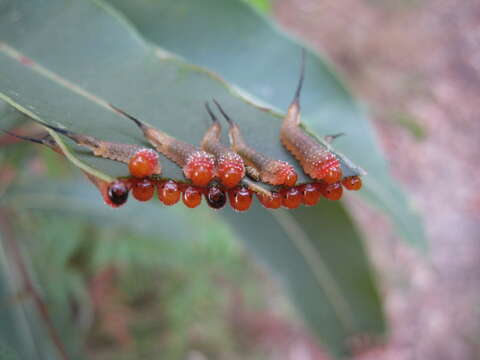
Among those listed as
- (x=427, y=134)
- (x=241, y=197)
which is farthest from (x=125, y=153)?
(x=427, y=134)

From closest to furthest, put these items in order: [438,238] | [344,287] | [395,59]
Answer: [344,287]
[438,238]
[395,59]

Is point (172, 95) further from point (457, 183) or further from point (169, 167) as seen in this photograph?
point (457, 183)

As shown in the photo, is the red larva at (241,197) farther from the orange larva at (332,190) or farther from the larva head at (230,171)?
the orange larva at (332,190)

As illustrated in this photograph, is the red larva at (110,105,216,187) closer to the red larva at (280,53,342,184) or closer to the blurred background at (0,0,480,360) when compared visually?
the red larva at (280,53,342,184)

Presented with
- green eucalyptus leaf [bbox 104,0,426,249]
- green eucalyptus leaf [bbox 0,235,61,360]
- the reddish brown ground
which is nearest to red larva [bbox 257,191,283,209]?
green eucalyptus leaf [bbox 104,0,426,249]

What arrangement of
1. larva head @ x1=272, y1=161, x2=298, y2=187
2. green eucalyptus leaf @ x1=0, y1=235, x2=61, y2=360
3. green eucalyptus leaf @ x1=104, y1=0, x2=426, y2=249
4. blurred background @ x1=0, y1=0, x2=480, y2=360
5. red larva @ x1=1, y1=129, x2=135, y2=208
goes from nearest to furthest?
red larva @ x1=1, y1=129, x2=135, y2=208
larva head @ x1=272, y1=161, x2=298, y2=187
green eucalyptus leaf @ x1=104, y1=0, x2=426, y2=249
green eucalyptus leaf @ x1=0, y1=235, x2=61, y2=360
blurred background @ x1=0, y1=0, x2=480, y2=360

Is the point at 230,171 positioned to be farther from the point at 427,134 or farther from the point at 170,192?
the point at 427,134

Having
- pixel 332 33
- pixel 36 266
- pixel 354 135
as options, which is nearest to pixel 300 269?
pixel 354 135

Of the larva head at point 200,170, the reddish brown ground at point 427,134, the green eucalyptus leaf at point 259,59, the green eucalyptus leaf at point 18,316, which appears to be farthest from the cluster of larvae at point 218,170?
the reddish brown ground at point 427,134
